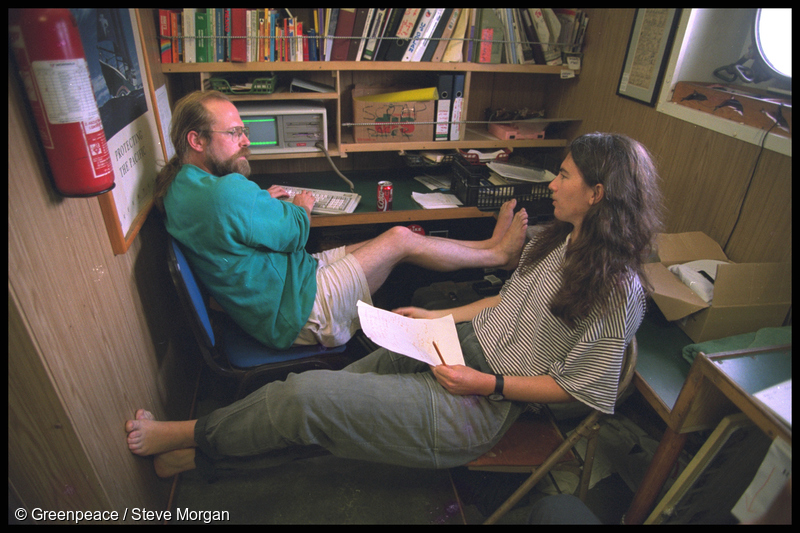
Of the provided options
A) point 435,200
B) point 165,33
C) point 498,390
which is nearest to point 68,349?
point 498,390

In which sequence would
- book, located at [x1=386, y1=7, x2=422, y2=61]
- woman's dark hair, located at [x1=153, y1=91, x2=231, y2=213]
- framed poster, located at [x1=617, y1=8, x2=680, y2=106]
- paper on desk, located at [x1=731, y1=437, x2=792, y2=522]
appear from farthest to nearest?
book, located at [x1=386, y1=7, x2=422, y2=61], framed poster, located at [x1=617, y1=8, x2=680, y2=106], woman's dark hair, located at [x1=153, y1=91, x2=231, y2=213], paper on desk, located at [x1=731, y1=437, x2=792, y2=522]

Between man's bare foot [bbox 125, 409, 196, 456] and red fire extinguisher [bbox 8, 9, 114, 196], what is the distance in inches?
28.9

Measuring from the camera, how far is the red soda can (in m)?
2.08

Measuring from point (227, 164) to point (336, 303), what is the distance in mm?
667

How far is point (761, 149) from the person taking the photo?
1438 millimetres

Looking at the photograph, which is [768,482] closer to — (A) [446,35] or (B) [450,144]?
(B) [450,144]

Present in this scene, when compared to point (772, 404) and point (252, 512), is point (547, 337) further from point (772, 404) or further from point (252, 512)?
point (252, 512)

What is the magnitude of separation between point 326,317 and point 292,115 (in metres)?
1.12

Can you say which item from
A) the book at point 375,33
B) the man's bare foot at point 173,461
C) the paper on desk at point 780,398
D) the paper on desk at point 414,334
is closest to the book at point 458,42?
the book at point 375,33

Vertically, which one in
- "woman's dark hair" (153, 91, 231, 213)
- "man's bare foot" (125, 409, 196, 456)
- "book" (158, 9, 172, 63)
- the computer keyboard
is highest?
"book" (158, 9, 172, 63)

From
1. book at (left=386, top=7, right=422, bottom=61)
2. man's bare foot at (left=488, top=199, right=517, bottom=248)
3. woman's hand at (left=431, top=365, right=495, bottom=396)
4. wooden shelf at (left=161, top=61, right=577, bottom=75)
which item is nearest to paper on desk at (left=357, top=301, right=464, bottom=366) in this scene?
woman's hand at (left=431, top=365, right=495, bottom=396)

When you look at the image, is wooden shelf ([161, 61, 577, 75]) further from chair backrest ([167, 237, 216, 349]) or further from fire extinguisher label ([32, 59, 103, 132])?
fire extinguisher label ([32, 59, 103, 132])

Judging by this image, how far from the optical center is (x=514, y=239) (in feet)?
6.88

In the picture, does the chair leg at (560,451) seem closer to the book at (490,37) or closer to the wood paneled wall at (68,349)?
the wood paneled wall at (68,349)
